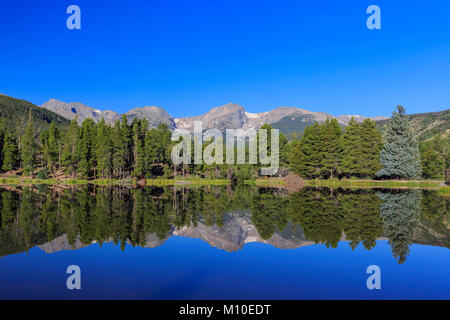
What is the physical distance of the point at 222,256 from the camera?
1252 cm

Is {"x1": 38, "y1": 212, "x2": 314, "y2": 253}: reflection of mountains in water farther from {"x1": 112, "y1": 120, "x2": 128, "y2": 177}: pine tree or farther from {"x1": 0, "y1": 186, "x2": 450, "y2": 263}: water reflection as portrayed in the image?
{"x1": 112, "y1": 120, "x2": 128, "y2": 177}: pine tree

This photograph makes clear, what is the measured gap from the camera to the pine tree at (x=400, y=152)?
5875 cm

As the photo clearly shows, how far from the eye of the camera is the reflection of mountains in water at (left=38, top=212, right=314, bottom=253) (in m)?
13.7

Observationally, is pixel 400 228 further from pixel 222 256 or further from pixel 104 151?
pixel 104 151

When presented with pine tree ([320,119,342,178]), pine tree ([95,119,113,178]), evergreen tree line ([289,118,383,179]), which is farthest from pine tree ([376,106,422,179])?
pine tree ([95,119,113,178])

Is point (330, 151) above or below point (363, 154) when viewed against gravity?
above

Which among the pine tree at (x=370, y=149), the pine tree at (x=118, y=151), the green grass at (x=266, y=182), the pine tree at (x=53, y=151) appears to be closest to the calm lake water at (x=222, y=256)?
the pine tree at (x=370, y=149)

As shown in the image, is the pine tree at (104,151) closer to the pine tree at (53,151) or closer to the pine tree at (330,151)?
Result: the pine tree at (53,151)

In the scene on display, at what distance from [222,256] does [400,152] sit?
5707cm

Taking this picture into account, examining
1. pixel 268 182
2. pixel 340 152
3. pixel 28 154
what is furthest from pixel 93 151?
pixel 340 152

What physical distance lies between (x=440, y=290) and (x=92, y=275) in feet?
32.3
